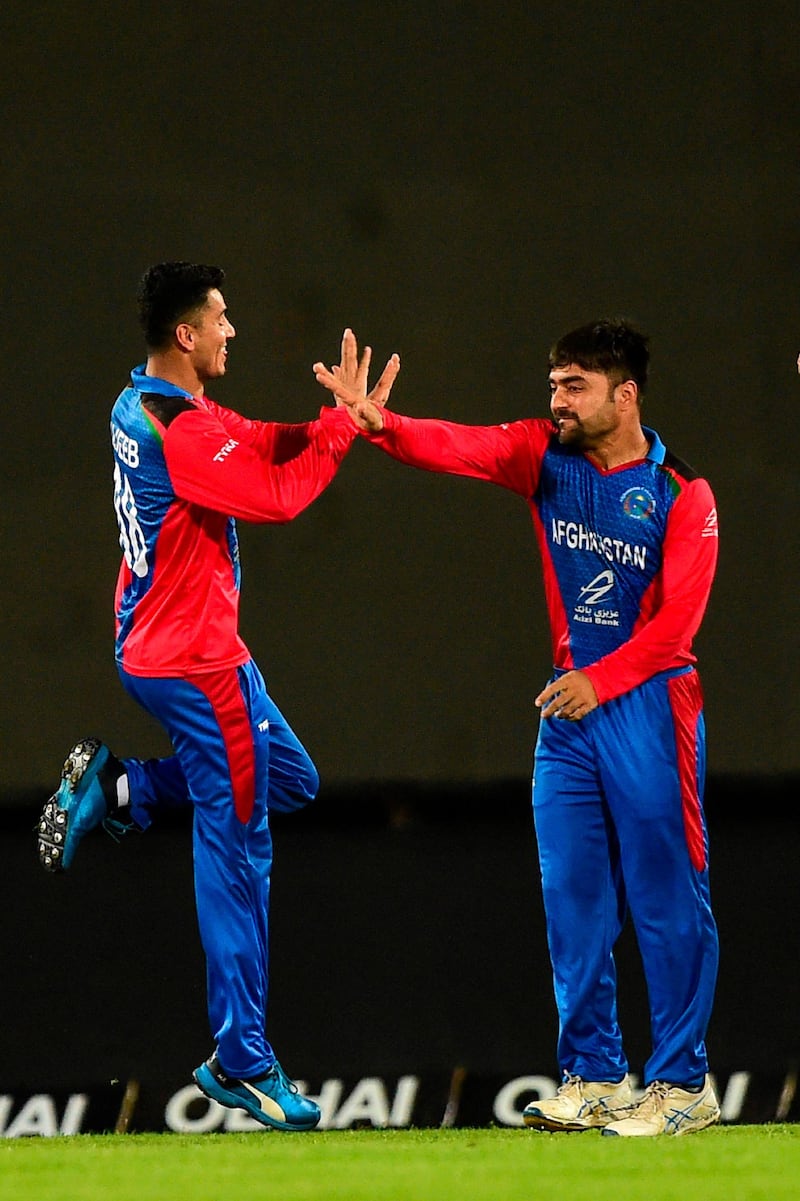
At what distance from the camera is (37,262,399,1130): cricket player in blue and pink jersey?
12.0 feet

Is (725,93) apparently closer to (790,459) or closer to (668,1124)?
(790,459)

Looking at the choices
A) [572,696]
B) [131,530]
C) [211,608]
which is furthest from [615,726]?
[131,530]

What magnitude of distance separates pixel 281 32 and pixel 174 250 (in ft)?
2.54

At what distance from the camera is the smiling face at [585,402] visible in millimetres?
3711

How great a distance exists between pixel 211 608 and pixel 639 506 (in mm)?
891

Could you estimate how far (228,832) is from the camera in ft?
12.2

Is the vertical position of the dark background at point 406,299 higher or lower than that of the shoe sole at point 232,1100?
higher

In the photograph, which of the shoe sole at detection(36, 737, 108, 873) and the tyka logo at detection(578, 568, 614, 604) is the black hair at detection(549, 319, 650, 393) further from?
the shoe sole at detection(36, 737, 108, 873)

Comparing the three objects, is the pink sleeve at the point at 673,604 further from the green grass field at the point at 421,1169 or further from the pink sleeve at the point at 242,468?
the green grass field at the point at 421,1169

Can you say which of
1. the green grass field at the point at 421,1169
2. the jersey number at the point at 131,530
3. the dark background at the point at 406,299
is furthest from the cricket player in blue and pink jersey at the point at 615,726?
the dark background at the point at 406,299

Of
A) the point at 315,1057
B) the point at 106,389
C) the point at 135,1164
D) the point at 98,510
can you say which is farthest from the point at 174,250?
the point at 135,1164

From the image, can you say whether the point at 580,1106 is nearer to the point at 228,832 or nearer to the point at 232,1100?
the point at 232,1100

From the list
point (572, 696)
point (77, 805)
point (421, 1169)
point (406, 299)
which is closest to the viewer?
point (421, 1169)

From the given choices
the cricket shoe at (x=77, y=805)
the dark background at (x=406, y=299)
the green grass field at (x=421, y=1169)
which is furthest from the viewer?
the dark background at (x=406, y=299)
